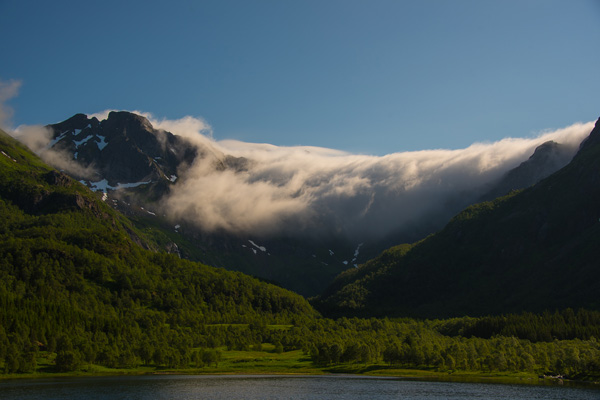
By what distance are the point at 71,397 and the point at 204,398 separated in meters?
33.7

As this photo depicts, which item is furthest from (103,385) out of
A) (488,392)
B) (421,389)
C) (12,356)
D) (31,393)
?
(488,392)

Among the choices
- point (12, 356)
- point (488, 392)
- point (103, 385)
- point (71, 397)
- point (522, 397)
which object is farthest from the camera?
point (12, 356)

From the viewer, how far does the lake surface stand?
15312 cm

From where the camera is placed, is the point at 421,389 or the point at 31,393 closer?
the point at 31,393

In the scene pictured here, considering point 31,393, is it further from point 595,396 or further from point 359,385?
point 595,396

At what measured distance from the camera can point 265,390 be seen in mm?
172125

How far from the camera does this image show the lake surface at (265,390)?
153 metres

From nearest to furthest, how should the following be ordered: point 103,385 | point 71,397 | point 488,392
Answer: point 71,397, point 488,392, point 103,385

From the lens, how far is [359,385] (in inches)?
7500

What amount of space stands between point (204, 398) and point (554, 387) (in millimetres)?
110347

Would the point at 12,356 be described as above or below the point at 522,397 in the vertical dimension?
above

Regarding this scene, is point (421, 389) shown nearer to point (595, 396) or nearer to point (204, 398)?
point (595, 396)

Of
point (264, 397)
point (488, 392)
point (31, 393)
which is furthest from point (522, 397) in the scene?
point (31, 393)

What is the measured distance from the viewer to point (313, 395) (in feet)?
522
